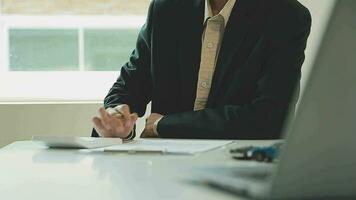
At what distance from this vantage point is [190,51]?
2.00 m

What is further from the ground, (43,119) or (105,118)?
(105,118)

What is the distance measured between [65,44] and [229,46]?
1.44m

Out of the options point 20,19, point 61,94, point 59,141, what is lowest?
point 61,94

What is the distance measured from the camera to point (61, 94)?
3.04 meters

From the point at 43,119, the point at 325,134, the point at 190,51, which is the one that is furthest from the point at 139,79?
the point at 325,134

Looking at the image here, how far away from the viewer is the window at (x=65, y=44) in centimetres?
305

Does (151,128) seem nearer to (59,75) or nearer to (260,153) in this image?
(260,153)

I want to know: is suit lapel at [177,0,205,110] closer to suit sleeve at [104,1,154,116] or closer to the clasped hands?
suit sleeve at [104,1,154,116]

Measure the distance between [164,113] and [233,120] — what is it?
1.12ft

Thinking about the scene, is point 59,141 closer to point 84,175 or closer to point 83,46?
point 84,175

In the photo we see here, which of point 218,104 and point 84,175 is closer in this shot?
point 84,175

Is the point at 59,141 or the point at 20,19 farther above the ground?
the point at 20,19

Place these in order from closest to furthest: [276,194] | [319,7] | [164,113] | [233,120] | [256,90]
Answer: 1. [276,194]
2. [233,120]
3. [256,90]
4. [164,113]
5. [319,7]

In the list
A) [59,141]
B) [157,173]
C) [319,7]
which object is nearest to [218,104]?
[59,141]
